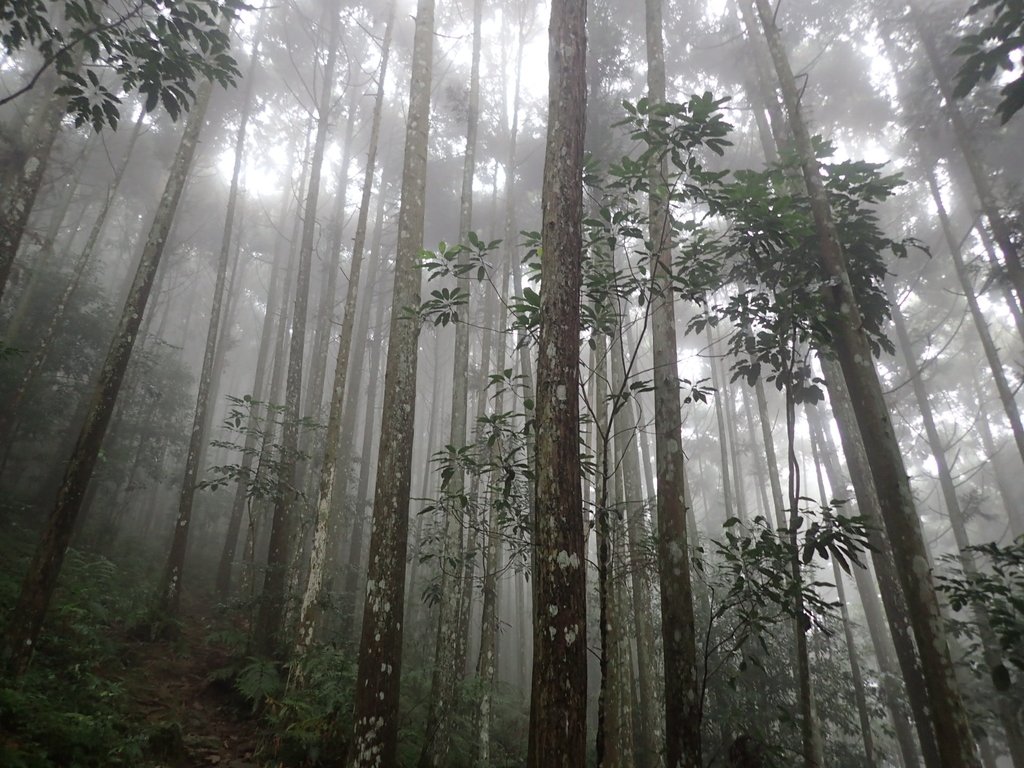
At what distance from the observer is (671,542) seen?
4.72 meters

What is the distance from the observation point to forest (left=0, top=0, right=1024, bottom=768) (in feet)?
13.2

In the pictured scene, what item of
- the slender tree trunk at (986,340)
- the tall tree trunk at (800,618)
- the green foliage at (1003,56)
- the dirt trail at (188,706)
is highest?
the slender tree trunk at (986,340)

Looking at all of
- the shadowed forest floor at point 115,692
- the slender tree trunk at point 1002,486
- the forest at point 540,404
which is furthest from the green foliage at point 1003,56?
the slender tree trunk at point 1002,486

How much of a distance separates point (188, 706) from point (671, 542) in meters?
7.26

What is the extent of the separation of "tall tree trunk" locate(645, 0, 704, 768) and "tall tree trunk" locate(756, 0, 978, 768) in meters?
1.46

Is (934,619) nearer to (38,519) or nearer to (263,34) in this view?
(38,519)

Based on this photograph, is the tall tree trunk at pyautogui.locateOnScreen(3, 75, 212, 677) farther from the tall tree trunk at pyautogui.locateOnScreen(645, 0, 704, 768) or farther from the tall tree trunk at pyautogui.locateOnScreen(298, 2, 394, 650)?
the tall tree trunk at pyautogui.locateOnScreen(645, 0, 704, 768)

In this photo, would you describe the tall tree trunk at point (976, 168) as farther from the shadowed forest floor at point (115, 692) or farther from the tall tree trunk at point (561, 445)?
the shadowed forest floor at point (115, 692)

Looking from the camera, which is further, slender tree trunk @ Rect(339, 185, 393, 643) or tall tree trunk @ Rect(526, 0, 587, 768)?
slender tree trunk @ Rect(339, 185, 393, 643)

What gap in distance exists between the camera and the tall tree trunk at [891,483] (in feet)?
12.1

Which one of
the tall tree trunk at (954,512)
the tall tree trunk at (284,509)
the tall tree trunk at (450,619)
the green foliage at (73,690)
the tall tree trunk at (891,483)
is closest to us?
the tall tree trunk at (891,483)

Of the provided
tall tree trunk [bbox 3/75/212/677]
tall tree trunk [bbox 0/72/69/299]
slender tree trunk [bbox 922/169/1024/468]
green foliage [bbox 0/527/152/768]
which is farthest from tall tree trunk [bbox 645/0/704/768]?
slender tree trunk [bbox 922/169/1024/468]

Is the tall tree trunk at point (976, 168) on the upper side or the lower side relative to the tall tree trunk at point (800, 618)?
upper

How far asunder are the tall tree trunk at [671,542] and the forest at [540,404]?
1.3 inches
